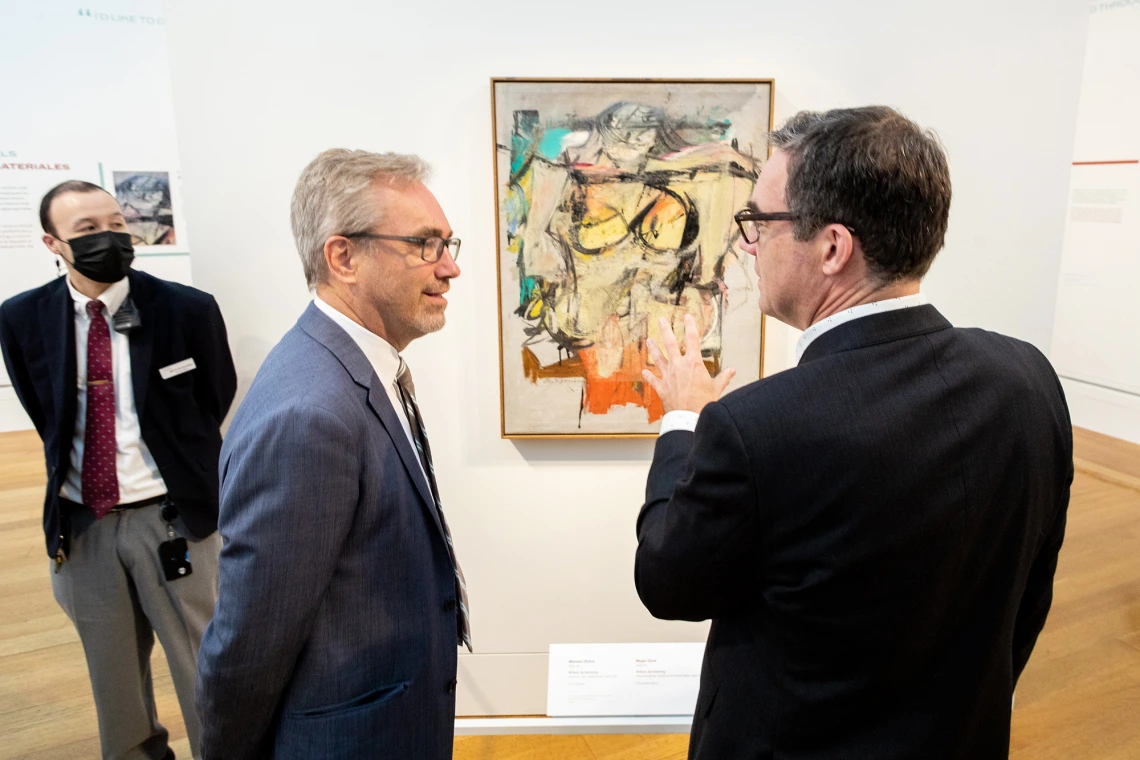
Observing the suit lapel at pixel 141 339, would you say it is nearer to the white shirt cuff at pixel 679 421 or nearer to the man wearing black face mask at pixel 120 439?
the man wearing black face mask at pixel 120 439

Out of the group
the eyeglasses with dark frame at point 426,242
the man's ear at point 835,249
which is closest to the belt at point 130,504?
the eyeglasses with dark frame at point 426,242

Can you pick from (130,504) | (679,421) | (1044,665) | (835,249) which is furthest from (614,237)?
(1044,665)

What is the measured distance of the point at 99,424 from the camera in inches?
85.2

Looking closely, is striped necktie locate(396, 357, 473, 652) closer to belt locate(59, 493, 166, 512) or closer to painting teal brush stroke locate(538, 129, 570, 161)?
painting teal brush stroke locate(538, 129, 570, 161)

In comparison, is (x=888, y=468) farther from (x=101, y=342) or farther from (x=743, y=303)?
(x=101, y=342)

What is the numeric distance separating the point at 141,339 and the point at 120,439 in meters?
0.34

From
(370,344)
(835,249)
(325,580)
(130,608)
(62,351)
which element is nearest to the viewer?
(835,249)

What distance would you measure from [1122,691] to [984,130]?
2.44 metres

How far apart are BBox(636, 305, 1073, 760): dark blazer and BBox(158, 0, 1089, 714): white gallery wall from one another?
154cm

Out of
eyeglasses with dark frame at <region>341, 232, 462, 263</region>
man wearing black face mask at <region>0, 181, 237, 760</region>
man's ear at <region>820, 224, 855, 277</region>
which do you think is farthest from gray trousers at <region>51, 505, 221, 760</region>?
man's ear at <region>820, 224, 855, 277</region>

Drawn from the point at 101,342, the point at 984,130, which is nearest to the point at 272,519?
the point at 101,342

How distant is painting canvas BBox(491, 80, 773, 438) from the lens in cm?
234

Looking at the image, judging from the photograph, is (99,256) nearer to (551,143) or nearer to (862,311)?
(551,143)

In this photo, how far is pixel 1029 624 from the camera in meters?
1.37
